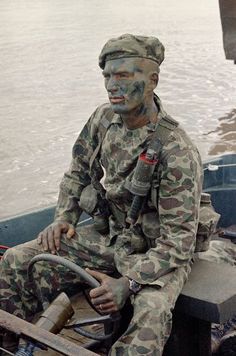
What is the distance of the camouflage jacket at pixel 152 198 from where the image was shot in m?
3.33

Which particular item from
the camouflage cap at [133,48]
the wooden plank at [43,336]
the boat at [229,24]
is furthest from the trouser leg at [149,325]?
the boat at [229,24]

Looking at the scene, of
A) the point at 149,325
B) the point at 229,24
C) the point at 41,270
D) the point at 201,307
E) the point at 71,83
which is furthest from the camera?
the point at 71,83

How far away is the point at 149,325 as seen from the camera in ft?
10.2

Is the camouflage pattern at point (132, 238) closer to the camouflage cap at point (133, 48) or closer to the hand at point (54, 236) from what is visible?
the hand at point (54, 236)

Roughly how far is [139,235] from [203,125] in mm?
10427

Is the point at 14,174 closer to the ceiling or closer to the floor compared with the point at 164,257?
closer to the floor

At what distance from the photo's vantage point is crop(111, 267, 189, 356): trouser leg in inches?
121

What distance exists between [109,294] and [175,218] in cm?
48

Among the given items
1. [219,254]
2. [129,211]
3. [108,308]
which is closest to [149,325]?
[108,308]

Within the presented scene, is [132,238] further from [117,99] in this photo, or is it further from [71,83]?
[71,83]

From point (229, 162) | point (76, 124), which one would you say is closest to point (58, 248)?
point (229, 162)

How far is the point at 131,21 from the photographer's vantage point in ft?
85.9

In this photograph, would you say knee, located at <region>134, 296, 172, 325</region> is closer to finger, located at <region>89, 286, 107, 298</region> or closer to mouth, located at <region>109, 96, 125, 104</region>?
finger, located at <region>89, 286, 107, 298</region>

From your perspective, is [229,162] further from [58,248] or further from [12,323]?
[12,323]
